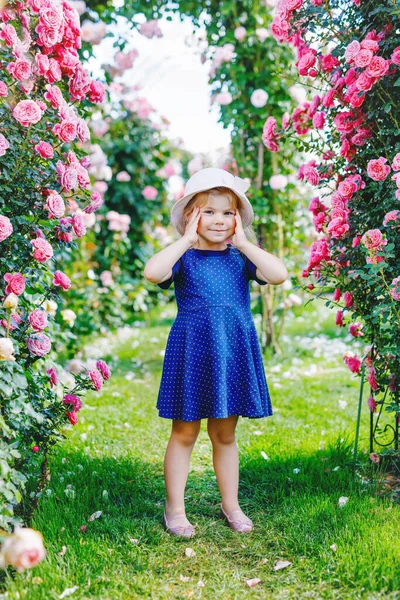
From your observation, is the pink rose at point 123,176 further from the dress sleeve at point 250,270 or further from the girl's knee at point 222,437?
the girl's knee at point 222,437

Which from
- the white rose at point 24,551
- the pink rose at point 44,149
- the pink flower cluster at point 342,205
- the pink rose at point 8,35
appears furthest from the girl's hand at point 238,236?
the white rose at point 24,551

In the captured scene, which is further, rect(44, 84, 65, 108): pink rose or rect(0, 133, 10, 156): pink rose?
rect(44, 84, 65, 108): pink rose

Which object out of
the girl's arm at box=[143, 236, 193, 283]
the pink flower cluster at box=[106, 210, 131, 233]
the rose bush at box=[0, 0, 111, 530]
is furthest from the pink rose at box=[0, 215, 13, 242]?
the pink flower cluster at box=[106, 210, 131, 233]

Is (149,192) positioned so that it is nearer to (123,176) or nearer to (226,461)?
(123,176)

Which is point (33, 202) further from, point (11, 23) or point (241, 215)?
point (241, 215)

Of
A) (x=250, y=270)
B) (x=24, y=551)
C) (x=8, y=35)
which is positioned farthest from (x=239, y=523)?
(x=8, y=35)

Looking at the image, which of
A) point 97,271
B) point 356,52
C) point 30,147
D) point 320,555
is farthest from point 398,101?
point 97,271

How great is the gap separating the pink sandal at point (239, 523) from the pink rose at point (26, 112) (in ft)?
5.01

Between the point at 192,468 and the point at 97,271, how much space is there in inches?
166

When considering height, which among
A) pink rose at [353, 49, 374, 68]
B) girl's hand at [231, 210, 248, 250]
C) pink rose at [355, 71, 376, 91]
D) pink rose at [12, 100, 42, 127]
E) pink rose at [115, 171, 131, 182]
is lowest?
girl's hand at [231, 210, 248, 250]

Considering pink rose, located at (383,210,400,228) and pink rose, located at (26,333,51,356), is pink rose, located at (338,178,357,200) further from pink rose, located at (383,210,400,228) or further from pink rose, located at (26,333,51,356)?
pink rose, located at (26,333,51,356)

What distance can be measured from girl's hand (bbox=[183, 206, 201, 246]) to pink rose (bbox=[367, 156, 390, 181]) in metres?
0.63

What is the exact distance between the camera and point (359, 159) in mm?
2533

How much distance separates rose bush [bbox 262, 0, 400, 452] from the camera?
2279 mm
